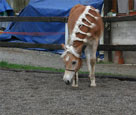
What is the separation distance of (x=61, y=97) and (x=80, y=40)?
1.27 m

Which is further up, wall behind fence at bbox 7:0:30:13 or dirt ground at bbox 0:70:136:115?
wall behind fence at bbox 7:0:30:13

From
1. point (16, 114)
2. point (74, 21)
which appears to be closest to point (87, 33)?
point (74, 21)

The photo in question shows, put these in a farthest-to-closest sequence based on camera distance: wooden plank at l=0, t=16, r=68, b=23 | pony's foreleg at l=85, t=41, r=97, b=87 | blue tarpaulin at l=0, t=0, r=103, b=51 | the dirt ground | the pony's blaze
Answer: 1. blue tarpaulin at l=0, t=0, r=103, b=51
2. wooden plank at l=0, t=16, r=68, b=23
3. pony's foreleg at l=85, t=41, r=97, b=87
4. the pony's blaze
5. the dirt ground

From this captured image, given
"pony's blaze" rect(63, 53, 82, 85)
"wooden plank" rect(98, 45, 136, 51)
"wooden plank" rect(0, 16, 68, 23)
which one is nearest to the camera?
"pony's blaze" rect(63, 53, 82, 85)

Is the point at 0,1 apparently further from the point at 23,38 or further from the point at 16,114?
the point at 16,114

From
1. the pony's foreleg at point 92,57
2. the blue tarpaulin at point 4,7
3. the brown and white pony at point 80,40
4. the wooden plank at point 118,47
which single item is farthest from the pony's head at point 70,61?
the blue tarpaulin at point 4,7

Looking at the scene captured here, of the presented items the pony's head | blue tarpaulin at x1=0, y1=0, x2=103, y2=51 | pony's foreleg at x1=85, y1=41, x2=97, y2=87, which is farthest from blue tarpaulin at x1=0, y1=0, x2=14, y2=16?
the pony's head

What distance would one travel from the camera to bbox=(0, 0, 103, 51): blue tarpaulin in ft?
43.0

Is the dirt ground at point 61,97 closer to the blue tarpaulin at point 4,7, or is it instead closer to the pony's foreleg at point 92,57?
the pony's foreleg at point 92,57

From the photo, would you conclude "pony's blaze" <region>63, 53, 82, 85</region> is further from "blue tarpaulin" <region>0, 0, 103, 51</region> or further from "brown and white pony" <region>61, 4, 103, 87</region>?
"blue tarpaulin" <region>0, 0, 103, 51</region>

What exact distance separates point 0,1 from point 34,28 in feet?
14.2

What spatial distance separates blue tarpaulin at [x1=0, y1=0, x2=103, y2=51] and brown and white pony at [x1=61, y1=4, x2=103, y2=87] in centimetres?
604

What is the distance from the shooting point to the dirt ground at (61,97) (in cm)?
454

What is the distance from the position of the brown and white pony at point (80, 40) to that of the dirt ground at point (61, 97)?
0.41 m
